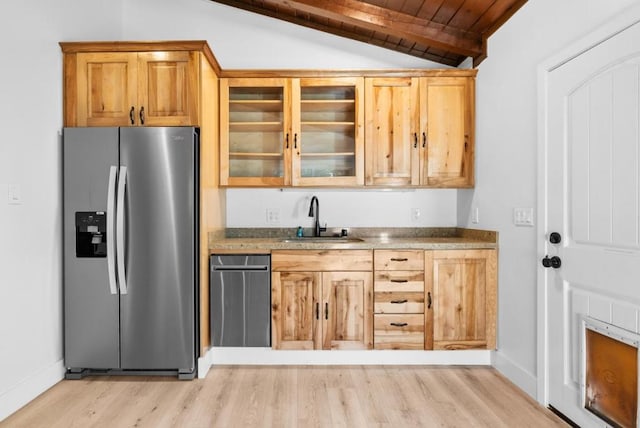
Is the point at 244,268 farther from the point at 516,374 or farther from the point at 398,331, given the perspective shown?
the point at 516,374

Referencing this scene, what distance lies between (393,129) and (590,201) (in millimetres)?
1576

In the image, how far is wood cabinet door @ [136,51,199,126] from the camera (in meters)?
2.61

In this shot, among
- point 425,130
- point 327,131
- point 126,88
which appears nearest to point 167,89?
point 126,88

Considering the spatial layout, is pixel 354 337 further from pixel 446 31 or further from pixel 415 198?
pixel 446 31

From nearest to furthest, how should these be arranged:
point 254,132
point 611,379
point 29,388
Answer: point 611,379, point 29,388, point 254,132

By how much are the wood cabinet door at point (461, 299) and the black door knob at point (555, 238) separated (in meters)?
0.67

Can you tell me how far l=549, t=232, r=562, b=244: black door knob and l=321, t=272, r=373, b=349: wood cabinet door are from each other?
1.22 m

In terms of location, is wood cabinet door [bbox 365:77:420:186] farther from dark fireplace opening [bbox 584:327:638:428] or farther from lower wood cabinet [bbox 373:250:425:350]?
dark fireplace opening [bbox 584:327:638:428]

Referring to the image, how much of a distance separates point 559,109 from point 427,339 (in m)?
1.80

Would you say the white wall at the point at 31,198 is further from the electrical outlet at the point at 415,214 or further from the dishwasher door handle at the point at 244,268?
the electrical outlet at the point at 415,214

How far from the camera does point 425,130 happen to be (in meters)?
3.09

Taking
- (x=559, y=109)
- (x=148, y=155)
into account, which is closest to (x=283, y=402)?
(x=148, y=155)

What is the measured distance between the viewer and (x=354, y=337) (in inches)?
→ 110

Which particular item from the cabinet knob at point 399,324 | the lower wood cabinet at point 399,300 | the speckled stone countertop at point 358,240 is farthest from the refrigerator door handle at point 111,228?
the cabinet knob at point 399,324
